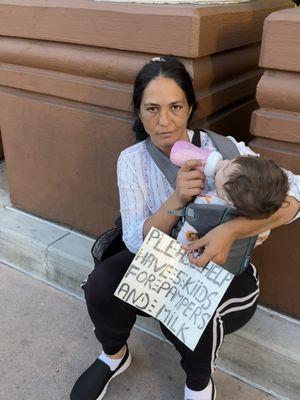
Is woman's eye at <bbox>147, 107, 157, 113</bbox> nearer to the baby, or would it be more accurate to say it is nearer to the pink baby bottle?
the pink baby bottle

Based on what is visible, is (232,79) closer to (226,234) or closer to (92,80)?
(92,80)

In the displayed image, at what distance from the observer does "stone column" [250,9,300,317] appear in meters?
1.88

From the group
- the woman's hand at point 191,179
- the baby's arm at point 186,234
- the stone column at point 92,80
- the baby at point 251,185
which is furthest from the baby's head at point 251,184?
the stone column at point 92,80

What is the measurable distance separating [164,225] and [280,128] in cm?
65

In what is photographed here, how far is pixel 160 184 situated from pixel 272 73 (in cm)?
64

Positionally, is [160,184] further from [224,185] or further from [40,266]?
[40,266]

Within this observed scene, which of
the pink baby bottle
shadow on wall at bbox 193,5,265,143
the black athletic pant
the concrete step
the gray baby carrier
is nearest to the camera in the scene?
the pink baby bottle

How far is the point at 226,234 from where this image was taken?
5.49 ft

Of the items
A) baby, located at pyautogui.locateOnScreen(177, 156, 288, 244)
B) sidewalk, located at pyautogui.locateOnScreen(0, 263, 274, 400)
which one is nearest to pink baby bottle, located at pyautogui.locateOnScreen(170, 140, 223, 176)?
baby, located at pyautogui.locateOnScreen(177, 156, 288, 244)

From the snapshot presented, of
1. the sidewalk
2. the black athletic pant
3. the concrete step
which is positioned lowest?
the sidewalk

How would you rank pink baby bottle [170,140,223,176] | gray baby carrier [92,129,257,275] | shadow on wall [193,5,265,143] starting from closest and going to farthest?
pink baby bottle [170,140,223,176] < gray baby carrier [92,129,257,275] < shadow on wall [193,5,265,143]

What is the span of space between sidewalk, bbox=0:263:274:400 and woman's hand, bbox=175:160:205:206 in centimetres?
98

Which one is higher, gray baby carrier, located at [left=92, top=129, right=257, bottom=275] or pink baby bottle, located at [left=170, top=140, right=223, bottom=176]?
pink baby bottle, located at [left=170, top=140, right=223, bottom=176]

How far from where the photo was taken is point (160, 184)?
1971mm
